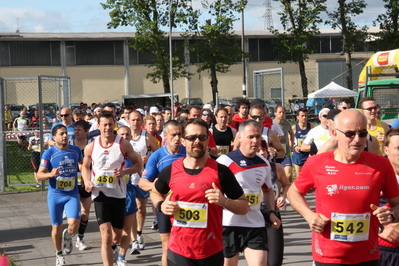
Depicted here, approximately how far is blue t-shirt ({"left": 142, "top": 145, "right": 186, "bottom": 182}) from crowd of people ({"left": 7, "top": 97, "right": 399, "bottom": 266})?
0.01m

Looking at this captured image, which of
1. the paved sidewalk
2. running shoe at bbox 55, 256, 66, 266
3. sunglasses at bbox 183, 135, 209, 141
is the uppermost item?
sunglasses at bbox 183, 135, 209, 141

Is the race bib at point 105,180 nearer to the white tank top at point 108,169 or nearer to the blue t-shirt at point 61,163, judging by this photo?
the white tank top at point 108,169

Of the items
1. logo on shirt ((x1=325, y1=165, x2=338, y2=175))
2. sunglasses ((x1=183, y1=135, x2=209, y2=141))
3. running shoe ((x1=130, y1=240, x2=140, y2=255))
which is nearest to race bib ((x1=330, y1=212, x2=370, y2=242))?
logo on shirt ((x1=325, y1=165, x2=338, y2=175))

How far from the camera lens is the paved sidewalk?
27.1 ft

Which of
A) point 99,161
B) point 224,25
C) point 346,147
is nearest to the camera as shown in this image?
point 346,147

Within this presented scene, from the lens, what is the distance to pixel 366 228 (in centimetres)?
414

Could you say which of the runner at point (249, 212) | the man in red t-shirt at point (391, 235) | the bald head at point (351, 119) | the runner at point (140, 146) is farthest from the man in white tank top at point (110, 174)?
the bald head at point (351, 119)

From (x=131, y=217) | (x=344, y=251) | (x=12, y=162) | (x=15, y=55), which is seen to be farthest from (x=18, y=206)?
(x=15, y=55)

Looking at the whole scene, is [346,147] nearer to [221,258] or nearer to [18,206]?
[221,258]

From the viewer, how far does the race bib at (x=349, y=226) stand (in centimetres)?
409

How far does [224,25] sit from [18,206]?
24.0 m

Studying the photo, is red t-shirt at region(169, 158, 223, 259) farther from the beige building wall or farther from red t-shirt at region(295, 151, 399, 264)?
the beige building wall

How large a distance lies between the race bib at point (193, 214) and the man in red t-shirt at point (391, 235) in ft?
4.20

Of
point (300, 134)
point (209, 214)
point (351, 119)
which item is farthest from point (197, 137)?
point (300, 134)
